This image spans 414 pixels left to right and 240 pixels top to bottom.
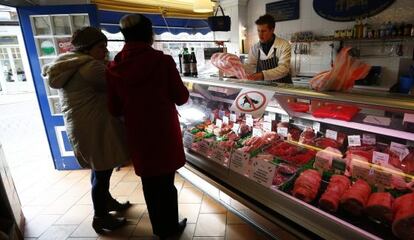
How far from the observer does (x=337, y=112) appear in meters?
2.04

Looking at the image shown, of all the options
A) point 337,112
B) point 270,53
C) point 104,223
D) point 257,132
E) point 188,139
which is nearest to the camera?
point 337,112

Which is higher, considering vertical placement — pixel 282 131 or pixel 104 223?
pixel 282 131

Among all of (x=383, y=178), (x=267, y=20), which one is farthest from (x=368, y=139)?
(x=267, y=20)

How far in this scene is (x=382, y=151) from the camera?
→ 6.03 ft

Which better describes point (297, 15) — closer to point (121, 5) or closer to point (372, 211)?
point (121, 5)

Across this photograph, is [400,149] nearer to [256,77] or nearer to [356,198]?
[356,198]

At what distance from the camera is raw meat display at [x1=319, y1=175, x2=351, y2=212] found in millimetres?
1638

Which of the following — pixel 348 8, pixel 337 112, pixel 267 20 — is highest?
pixel 348 8

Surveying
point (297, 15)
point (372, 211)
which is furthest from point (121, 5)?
point (372, 211)

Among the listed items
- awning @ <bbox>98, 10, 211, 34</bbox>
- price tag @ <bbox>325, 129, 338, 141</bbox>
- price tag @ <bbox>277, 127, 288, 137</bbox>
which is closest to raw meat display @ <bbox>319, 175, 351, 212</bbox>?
price tag @ <bbox>325, 129, 338, 141</bbox>

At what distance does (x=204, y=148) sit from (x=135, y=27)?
1.29m

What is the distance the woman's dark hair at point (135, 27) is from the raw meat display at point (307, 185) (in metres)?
1.44

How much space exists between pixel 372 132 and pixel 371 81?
3726 millimetres

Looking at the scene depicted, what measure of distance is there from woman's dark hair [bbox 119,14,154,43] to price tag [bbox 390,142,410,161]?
A: 1.82 meters
